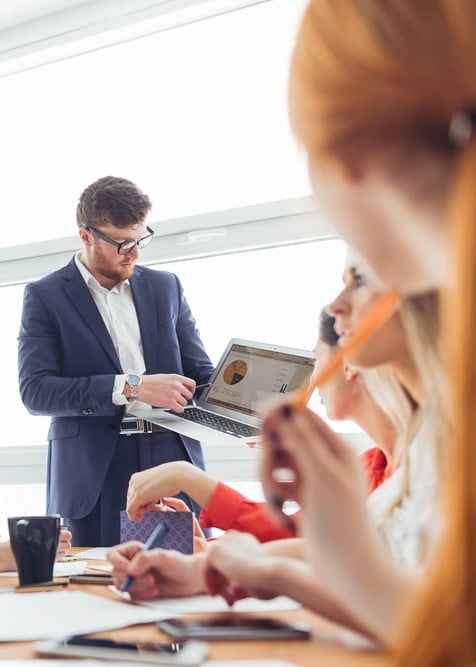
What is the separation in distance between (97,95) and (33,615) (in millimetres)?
2927

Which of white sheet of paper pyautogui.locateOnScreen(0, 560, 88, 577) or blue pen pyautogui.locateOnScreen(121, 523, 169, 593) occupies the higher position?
blue pen pyautogui.locateOnScreen(121, 523, 169, 593)

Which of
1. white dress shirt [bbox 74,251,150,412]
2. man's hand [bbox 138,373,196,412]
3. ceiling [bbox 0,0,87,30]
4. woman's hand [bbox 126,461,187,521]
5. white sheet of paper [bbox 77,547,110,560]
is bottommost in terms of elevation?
white sheet of paper [bbox 77,547,110,560]

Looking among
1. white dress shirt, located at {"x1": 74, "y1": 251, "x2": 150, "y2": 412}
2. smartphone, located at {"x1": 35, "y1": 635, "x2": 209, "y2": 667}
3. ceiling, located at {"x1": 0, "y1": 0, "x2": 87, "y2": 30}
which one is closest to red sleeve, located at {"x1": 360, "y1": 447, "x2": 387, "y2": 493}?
smartphone, located at {"x1": 35, "y1": 635, "x2": 209, "y2": 667}

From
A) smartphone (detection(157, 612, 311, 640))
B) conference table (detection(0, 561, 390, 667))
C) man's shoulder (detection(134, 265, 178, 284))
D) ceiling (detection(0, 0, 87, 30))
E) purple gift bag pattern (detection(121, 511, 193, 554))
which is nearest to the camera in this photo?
conference table (detection(0, 561, 390, 667))

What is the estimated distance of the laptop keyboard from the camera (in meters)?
2.34

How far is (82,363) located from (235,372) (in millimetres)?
567

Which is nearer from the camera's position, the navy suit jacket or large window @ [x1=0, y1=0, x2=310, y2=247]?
the navy suit jacket

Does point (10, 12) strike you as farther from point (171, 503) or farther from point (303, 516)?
point (303, 516)

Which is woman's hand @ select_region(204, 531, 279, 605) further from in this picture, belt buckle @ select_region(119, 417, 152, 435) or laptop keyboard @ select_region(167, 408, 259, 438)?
belt buckle @ select_region(119, 417, 152, 435)

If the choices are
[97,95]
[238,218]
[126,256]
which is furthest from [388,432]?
[97,95]

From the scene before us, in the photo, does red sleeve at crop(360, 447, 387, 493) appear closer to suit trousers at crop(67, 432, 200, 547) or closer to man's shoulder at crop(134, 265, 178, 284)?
suit trousers at crop(67, 432, 200, 547)

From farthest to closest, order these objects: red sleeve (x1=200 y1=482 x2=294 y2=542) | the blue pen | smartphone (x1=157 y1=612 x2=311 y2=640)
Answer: red sleeve (x1=200 y1=482 x2=294 y2=542), the blue pen, smartphone (x1=157 y1=612 x2=311 y2=640)

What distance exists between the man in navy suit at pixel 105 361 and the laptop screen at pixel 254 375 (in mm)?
110

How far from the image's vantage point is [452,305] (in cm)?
37
